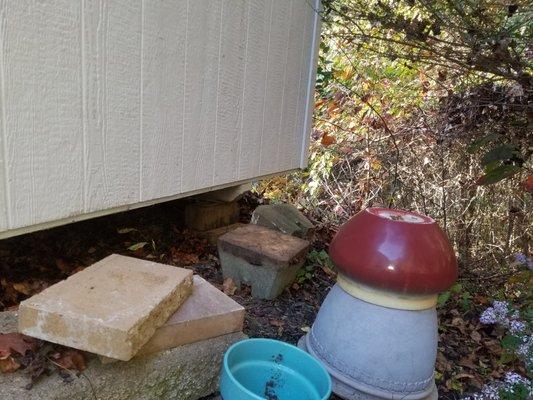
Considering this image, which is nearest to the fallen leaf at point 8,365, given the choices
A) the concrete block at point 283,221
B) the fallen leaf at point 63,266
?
the fallen leaf at point 63,266

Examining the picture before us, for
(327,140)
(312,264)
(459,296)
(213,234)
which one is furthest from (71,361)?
(327,140)

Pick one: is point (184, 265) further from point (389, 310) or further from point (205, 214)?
point (389, 310)

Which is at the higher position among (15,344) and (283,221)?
(15,344)

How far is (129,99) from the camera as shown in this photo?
5.69 feet

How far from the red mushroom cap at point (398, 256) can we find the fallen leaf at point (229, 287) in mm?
720

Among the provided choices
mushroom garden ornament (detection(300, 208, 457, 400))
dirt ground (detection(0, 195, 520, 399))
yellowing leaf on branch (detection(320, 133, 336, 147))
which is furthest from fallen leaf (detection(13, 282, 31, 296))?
yellowing leaf on branch (detection(320, 133, 336, 147))

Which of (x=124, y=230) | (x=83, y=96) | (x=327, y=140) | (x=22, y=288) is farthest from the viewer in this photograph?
(x=327, y=140)

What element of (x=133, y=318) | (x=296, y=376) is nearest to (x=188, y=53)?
(x=133, y=318)

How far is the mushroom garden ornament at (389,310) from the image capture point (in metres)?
1.68

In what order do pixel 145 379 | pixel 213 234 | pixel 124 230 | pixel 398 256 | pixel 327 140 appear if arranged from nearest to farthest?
1. pixel 145 379
2. pixel 398 256
3. pixel 124 230
4. pixel 213 234
5. pixel 327 140

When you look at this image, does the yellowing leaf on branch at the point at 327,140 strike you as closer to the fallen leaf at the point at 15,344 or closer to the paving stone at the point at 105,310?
the paving stone at the point at 105,310

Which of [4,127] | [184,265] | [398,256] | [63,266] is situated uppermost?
[4,127]

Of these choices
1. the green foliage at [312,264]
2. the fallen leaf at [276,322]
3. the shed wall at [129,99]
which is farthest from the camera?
the green foliage at [312,264]

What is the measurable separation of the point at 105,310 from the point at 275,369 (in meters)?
0.66
